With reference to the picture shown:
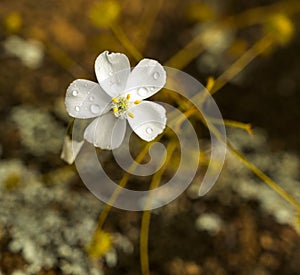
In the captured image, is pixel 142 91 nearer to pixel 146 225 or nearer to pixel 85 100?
pixel 85 100

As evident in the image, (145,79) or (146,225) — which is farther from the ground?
(145,79)

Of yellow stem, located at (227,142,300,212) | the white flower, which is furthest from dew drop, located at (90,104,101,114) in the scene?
yellow stem, located at (227,142,300,212)

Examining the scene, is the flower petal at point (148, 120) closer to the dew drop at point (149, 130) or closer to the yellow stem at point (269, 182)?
the dew drop at point (149, 130)

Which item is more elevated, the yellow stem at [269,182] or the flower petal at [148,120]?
the flower petal at [148,120]

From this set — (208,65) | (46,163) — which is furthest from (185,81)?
(46,163)

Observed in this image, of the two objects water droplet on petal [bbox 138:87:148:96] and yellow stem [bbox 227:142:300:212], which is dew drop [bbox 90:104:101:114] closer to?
water droplet on petal [bbox 138:87:148:96]

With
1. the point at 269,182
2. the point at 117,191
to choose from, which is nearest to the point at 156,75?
the point at 117,191

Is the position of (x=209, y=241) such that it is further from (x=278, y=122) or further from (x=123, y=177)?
(x=278, y=122)

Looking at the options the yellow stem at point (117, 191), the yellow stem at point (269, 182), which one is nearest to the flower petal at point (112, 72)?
the yellow stem at point (117, 191)
